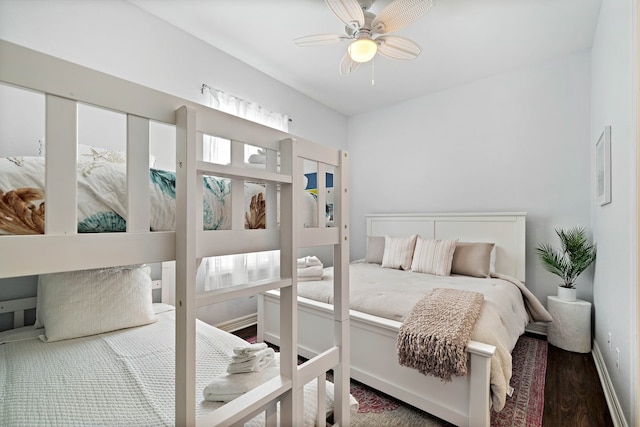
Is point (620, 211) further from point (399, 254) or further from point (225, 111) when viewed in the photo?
point (225, 111)

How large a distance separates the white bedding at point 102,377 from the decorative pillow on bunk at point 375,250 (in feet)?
7.10

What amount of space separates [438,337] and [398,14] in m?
1.95

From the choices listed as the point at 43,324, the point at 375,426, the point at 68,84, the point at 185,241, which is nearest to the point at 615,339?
the point at 375,426

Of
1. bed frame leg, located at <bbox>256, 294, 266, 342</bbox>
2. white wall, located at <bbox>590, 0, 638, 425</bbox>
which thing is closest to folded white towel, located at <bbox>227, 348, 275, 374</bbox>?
bed frame leg, located at <bbox>256, 294, 266, 342</bbox>

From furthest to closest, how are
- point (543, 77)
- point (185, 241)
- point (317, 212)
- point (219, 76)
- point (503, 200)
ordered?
point (503, 200)
point (543, 77)
point (219, 76)
point (317, 212)
point (185, 241)

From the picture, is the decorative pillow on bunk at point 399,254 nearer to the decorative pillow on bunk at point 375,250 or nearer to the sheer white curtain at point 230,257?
the decorative pillow on bunk at point 375,250

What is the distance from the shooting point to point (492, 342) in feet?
5.03

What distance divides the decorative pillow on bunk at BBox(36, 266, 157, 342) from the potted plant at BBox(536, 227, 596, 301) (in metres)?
3.30

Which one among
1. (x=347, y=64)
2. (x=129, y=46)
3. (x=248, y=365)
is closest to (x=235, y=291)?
(x=248, y=365)

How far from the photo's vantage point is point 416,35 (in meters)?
2.50

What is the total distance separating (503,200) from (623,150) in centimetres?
171

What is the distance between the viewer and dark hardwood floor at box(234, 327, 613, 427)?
163 cm

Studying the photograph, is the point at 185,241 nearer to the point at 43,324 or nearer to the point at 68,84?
the point at 68,84

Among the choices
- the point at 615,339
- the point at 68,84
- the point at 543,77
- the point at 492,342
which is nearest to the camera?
the point at 68,84
